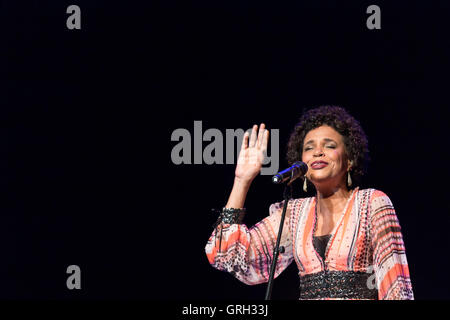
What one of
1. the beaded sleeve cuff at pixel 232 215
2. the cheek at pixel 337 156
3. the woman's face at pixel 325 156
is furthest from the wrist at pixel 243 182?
the cheek at pixel 337 156

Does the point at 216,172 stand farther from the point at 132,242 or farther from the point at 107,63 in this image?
the point at 107,63

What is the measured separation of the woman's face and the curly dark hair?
0.10ft

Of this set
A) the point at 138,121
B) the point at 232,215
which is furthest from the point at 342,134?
the point at 138,121

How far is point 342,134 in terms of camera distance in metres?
3.27

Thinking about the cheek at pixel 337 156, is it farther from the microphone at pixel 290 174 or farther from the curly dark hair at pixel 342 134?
the microphone at pixel 290 174

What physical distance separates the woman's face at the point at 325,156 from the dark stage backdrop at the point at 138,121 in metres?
0.78

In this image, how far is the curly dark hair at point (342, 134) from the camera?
3.23 metres

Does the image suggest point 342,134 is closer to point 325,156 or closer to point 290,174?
point 325,156

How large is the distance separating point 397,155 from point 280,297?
1.21 metres

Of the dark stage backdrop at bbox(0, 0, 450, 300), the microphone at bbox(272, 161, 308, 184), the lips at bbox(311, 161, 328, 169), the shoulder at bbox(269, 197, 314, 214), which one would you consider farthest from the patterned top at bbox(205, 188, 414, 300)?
the dark stage backdrop at bbox(0, 0, 450, 300)

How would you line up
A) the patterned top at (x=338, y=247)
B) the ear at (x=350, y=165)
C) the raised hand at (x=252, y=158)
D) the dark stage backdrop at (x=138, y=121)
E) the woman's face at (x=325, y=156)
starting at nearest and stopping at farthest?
1. the patterned top at (x=338, y=247)
2. the raised hand at (x=252, y=158)
3. the woman's face at (x=325, y=156)
4. the ear at (x=350, y=165)
5. the dark stage backdrop at (x=138, y=121)
